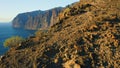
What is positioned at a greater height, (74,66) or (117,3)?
(117,3)

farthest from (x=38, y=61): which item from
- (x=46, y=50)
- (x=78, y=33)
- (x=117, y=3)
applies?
(x=117, y=3)

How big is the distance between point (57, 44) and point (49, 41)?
7.98 ft

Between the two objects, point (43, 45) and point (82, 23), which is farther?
point (82, 23)

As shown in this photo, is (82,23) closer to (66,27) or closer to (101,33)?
(66,27)

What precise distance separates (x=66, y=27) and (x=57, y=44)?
24.5 feet

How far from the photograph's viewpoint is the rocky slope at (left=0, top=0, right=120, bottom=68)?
3478 cm

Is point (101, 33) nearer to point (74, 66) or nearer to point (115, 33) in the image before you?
point (115, 33)

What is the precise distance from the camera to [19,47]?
4206cm

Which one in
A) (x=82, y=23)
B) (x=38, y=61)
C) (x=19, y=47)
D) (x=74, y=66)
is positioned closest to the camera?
(x=74, y=66)

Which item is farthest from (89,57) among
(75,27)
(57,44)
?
(75,27)

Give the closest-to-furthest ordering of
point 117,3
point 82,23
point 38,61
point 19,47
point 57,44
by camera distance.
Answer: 1. point 38,61
2. point 57,44
3. point 19,47
4. point 82,23
5. point 117,3

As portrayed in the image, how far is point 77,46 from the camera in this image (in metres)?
37.6

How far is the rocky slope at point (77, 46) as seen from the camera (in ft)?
114

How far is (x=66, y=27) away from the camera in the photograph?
45.8m
